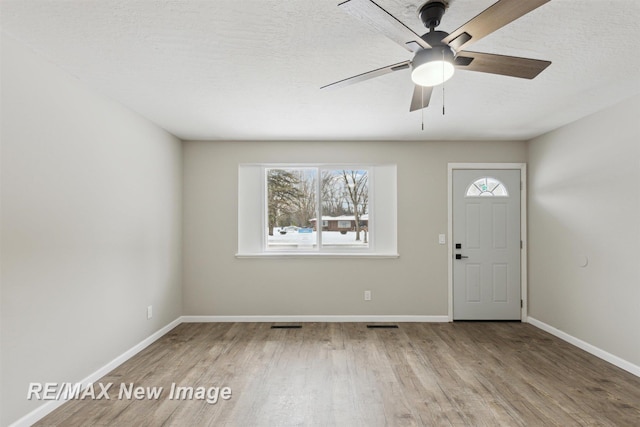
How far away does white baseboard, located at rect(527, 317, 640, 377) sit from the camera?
116 inches

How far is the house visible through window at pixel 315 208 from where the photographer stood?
4.62 m

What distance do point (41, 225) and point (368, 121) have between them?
2.96m

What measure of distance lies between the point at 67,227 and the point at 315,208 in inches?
112

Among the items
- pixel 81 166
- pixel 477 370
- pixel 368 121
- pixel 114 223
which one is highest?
pixel 368 121

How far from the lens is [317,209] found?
15.1 feet

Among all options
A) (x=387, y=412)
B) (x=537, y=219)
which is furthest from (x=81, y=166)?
(x=537, y=219)

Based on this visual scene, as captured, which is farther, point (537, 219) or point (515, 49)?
point (537, 219)

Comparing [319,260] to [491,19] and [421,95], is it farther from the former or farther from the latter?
[491,19]

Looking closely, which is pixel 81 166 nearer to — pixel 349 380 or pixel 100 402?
pixel 100 402

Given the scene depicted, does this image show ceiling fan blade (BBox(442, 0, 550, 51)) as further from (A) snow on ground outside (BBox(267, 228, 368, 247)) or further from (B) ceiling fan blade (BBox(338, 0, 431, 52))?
(A) snow on ground outside (BBox(267, 228, 368, 247))

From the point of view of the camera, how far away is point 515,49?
6.86 feet

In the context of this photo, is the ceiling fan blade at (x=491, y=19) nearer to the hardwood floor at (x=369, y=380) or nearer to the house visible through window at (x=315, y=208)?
the hardwood floor at (x=369, y=380)

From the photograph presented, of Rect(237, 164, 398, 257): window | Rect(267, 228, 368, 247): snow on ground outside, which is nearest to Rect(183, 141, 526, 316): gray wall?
Rect(237, 164, 398, 257): window

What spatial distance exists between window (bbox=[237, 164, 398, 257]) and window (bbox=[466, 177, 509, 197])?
41.4 inches
